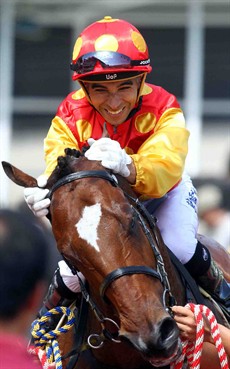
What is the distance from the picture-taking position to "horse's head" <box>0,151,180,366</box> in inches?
192

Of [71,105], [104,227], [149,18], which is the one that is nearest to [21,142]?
[149,18]

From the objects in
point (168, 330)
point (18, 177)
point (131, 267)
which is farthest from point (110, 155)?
point (168, 330)

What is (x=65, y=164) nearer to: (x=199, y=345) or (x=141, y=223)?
(x=141, y=223)

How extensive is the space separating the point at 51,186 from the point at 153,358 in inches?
42.4

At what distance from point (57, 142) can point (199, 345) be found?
1355 millimetres

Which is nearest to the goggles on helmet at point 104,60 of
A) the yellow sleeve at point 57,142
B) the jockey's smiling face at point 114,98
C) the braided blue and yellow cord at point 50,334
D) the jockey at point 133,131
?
the jockey at point 133,131

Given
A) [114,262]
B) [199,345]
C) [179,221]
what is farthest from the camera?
[179,221]

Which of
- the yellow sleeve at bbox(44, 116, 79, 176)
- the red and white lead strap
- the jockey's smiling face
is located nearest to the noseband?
the red and white lead strap

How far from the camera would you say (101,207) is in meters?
5.17

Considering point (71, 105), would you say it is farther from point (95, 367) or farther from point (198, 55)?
point (198, 55)

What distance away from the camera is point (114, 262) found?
5.04 metres

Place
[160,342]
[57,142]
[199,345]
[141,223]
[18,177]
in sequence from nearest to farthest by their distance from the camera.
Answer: [160,342]
[199,345]
[141,223]
[18,177]
[57,142]

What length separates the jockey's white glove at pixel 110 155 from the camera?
5355 mm

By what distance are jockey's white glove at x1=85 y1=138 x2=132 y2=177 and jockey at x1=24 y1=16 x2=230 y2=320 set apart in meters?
0.05
